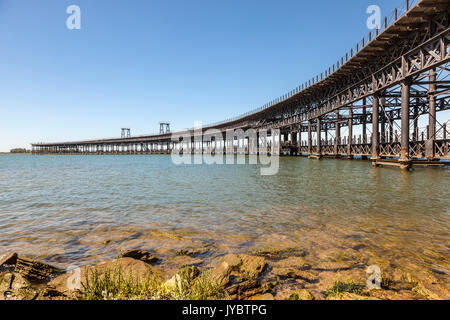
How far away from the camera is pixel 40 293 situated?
2.95 m

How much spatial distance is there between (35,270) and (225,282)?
10.6 feet

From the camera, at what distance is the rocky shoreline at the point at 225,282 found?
2.98 m

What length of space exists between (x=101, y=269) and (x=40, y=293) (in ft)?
2.76

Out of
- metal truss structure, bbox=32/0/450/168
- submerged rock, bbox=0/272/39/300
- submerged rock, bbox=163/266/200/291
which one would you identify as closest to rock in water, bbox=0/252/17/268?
submerged rock, bbox=0/272/39/300

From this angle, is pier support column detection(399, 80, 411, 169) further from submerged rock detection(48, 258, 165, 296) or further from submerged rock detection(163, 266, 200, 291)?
submerged rock detection(48, 258, 165, 296)

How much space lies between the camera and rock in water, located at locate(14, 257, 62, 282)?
3.59 m

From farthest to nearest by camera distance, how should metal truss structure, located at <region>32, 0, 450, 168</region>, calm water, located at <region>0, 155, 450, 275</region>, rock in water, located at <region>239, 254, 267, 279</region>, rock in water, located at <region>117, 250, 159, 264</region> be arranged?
metal truss structure, located at <region>32, 0, 450, 168</region>
calm water, located at <region>0, 155, 450, 275</region>
rock in water, located at <region>117, 250, 159, 264</region>
rock in water, located at <region>239, 254, 267, 279</region>

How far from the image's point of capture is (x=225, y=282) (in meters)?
3.46

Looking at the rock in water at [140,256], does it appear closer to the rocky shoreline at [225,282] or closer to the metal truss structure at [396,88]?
the rocky shoreline at [225,282]

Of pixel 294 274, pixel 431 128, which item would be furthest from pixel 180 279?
pixel 431 128

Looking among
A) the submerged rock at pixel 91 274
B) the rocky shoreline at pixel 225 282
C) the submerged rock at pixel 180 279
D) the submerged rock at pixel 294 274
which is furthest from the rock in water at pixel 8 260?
the submerged rock at pixel 294 274

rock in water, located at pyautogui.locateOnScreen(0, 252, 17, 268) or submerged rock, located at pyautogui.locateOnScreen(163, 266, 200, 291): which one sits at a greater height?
rock in water, located at pyautogui.locateOnScreen(0, 252, 17, 268)

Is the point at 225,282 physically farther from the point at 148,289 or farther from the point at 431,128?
the point at 431,128
